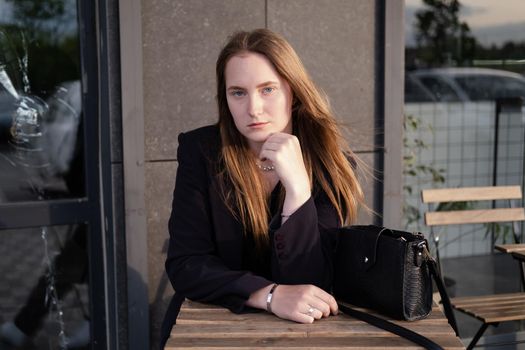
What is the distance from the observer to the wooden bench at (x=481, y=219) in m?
3.22

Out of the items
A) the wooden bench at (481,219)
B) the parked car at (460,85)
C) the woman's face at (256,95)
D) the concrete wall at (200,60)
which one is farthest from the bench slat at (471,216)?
the parked car at (460,85)

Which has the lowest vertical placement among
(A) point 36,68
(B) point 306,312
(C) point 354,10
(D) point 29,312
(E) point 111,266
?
(D) point 29,312

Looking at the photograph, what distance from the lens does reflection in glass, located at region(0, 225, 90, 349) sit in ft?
10.6

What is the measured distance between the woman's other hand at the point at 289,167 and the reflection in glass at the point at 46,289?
1.61 metres

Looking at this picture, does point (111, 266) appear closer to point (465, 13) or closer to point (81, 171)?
point (81, 171)

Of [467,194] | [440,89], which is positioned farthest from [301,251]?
[440,89]

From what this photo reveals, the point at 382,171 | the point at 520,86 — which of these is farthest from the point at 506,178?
the point at 382,171

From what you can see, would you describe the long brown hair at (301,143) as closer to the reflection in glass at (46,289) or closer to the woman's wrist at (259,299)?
the woman's wrist at (259,299)

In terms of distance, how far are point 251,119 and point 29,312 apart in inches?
75.6

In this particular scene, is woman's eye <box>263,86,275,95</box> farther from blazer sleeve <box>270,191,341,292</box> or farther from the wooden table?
the wooden table

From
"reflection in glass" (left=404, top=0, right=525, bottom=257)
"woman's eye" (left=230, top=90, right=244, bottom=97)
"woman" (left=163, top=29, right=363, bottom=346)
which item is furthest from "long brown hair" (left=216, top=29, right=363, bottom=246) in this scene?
"reflection in glass" (left=404, top=0, right=525, bottom=257)

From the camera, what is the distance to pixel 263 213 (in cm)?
213

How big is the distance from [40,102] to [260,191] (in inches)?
61.0

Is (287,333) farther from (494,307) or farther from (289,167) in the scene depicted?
(494,307)
